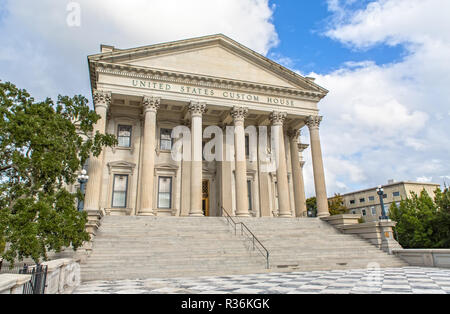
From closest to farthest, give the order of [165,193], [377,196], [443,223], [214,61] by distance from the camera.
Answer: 1. [165,193]
2. [214,61]
3. [443,223]
4. [377,196]

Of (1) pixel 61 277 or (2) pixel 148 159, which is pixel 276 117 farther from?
(1) pixel 61 277

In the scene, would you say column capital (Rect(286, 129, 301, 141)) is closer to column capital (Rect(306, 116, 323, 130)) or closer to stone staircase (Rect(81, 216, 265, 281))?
column capital (Rect(306, 116, 323, 130))

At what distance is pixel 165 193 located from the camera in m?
24.6

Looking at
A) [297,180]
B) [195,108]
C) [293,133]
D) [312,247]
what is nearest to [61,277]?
[312,247]

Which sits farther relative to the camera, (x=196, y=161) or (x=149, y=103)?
(x=149, y=103)

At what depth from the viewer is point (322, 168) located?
975 inches

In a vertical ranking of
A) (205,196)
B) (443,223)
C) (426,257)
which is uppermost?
(205,196)

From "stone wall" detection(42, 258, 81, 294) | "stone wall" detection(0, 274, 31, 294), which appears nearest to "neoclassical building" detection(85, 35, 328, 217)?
"stone wall" detection(42, 258, 81, 294)

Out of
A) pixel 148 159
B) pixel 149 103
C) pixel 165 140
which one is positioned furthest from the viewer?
pixel 165 140

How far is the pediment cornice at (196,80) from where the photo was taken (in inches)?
847

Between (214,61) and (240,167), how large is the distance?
345 inches

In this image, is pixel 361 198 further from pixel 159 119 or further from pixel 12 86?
pixel 12 86

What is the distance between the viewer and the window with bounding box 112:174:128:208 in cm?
2314
